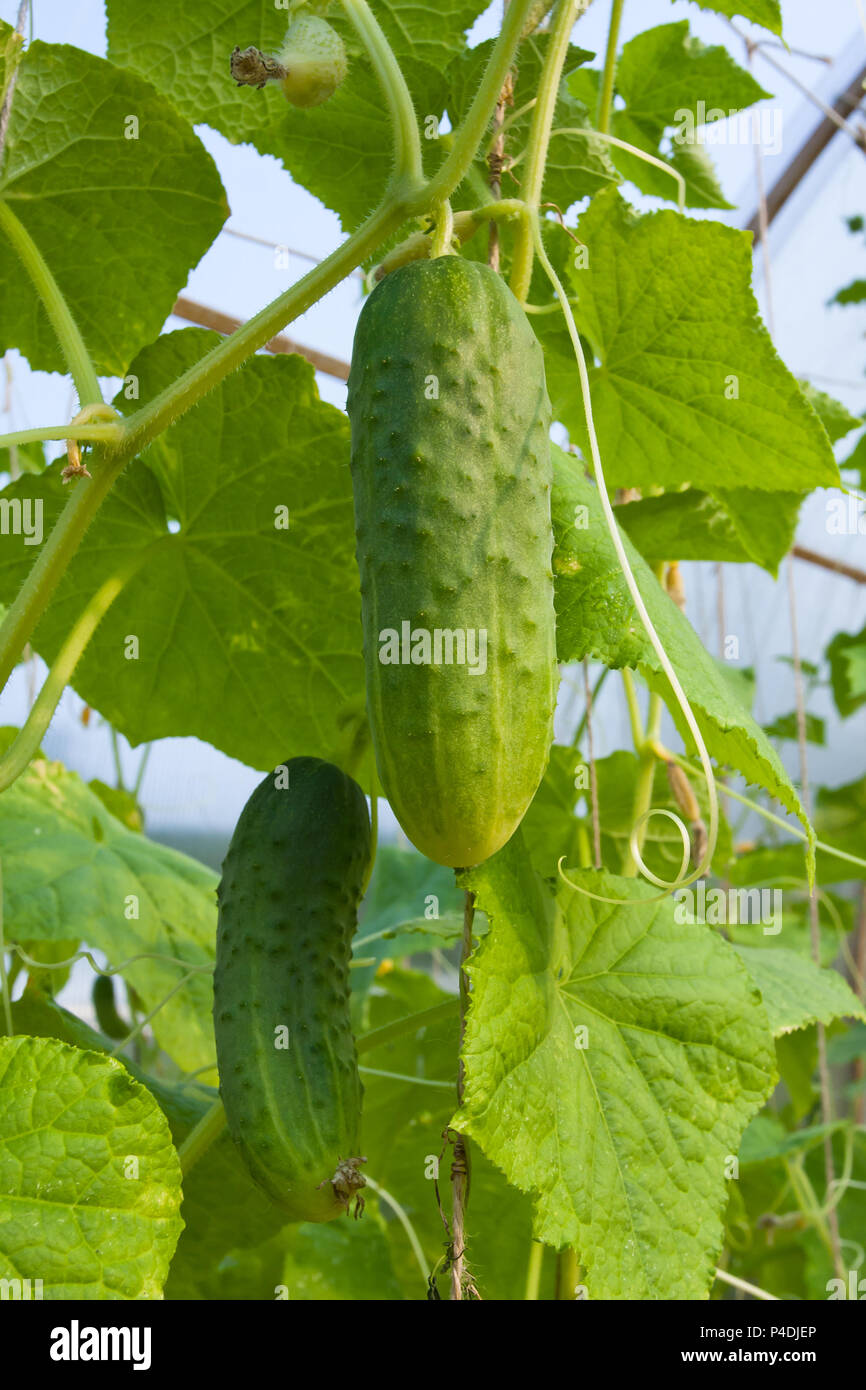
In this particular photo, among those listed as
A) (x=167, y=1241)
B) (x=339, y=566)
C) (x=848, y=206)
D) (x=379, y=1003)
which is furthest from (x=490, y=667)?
(x=848, y=206)

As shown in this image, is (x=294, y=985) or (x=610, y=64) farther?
(x=610, y=64)

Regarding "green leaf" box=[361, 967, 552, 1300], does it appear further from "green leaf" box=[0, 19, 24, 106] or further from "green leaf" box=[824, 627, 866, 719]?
"green leaf" box=[824, 627, 866, 719]

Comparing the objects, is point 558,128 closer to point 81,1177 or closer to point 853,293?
point 81,1177

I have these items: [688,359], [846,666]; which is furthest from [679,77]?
[846,666]

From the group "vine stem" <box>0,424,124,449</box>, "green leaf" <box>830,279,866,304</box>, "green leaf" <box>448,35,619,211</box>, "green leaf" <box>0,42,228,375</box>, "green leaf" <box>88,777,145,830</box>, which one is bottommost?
"green leaf" <box>88,777,145,830</box>

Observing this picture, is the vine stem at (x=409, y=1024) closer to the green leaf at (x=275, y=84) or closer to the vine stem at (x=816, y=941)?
the vine stem at (x=816, y=941)

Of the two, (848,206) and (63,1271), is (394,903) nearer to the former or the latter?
(63,1271)

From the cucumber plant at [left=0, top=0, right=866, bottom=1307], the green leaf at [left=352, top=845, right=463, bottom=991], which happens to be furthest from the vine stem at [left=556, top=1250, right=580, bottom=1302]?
the green leaf at [left=352, top=845, right=463, bottom=991]
